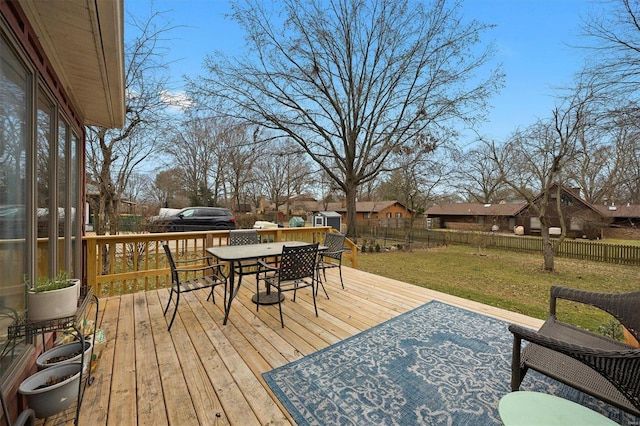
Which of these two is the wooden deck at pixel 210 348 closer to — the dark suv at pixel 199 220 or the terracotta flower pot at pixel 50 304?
the terracotta flower pot at pixel 50 304

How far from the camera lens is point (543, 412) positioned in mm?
1211

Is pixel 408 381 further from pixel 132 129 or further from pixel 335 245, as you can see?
pixel 132 129

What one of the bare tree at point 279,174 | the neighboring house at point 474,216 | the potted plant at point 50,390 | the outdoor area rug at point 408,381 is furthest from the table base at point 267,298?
the neighboring house at point 474,216

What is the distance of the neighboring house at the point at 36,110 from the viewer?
1.50 metres

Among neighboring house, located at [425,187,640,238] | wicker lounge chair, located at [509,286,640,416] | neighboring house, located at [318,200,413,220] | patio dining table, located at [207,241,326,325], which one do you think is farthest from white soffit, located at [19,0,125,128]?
neighboring house, located at [318,200,413,220]

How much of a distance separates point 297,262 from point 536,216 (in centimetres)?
2404

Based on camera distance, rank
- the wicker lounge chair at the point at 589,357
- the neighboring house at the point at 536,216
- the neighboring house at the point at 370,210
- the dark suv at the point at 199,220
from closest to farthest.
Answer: the wicker lounge chair at the point at 589,357 < the dark suv at the point at 199,220 < the neighboring house at the point at 536,216 < the neighboring house at the point at 370,210

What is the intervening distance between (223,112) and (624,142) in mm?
9736

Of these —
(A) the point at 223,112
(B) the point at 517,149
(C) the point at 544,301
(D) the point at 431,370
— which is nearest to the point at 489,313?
(D) the point at 431,370

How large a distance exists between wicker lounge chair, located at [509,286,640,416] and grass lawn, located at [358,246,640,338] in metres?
3.28

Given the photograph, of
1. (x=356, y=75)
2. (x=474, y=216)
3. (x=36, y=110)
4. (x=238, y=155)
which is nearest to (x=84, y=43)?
(x=36, y=110)

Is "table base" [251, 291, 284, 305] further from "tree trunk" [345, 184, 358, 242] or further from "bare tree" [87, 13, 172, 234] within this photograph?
"tree trunk" [345, 184, 358, 242]

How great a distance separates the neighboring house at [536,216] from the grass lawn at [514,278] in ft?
14.6

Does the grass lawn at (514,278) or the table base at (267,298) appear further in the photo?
the grass lawn at (514,278)
